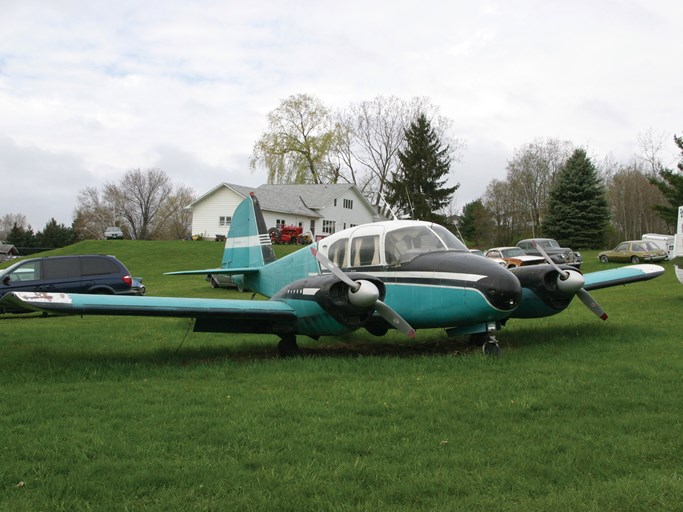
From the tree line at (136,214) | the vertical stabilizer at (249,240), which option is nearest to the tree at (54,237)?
the tree line at (136,214)

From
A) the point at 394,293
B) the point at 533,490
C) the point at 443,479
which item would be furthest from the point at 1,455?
the point at 394,293

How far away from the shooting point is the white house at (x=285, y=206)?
61.1 metres

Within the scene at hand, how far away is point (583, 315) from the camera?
1489cm

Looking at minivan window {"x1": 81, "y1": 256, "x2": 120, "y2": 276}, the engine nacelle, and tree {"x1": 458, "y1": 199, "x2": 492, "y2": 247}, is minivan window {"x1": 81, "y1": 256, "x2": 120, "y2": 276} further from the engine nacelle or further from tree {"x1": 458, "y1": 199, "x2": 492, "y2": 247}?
tree {"x1": 458, "y1": 199, "x2": 492, "y2": 247}

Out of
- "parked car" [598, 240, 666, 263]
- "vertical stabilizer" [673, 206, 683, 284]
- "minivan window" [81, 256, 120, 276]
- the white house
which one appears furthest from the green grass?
the white house

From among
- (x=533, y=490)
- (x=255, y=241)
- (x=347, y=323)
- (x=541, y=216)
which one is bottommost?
(x=533, y=490)

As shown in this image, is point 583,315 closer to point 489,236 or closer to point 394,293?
point 394,293

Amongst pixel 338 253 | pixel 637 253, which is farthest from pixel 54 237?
pixel 338 253

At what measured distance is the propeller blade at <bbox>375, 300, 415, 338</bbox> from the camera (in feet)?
29.7

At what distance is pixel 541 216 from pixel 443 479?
72.1 metres

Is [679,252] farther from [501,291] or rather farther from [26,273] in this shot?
[26,273]

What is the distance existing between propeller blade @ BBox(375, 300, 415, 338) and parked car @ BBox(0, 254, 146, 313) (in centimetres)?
1319

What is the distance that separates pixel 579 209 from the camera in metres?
51.6

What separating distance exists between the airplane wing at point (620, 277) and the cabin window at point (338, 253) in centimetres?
514
